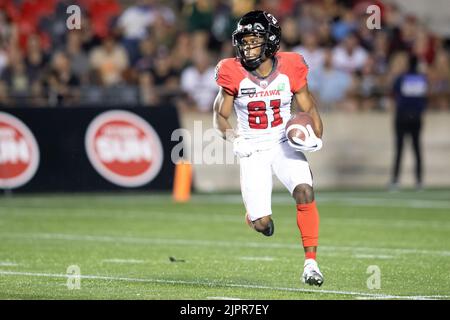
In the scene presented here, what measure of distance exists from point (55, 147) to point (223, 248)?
251 inches

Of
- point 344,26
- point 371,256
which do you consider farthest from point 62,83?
point 371,256

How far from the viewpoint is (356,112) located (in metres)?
19.7

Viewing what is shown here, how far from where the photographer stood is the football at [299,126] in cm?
864

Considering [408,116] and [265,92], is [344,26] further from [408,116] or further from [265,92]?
[265,92]

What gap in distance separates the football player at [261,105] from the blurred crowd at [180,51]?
9097mm

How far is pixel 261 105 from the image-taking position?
894 cm

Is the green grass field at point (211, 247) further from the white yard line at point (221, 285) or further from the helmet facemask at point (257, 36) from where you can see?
the helmet facemask at point (257, 36)

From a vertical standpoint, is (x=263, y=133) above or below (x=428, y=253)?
above

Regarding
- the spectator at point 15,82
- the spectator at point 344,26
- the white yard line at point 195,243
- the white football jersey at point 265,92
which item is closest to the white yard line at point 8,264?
the white yard line at point 195,243

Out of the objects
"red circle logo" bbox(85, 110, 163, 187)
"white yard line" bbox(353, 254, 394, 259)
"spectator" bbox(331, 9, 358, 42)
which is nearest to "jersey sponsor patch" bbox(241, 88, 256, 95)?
"white yard line" bbox(353, 254, 394, 259)

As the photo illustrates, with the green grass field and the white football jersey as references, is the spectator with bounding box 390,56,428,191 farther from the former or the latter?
the white football jersey
